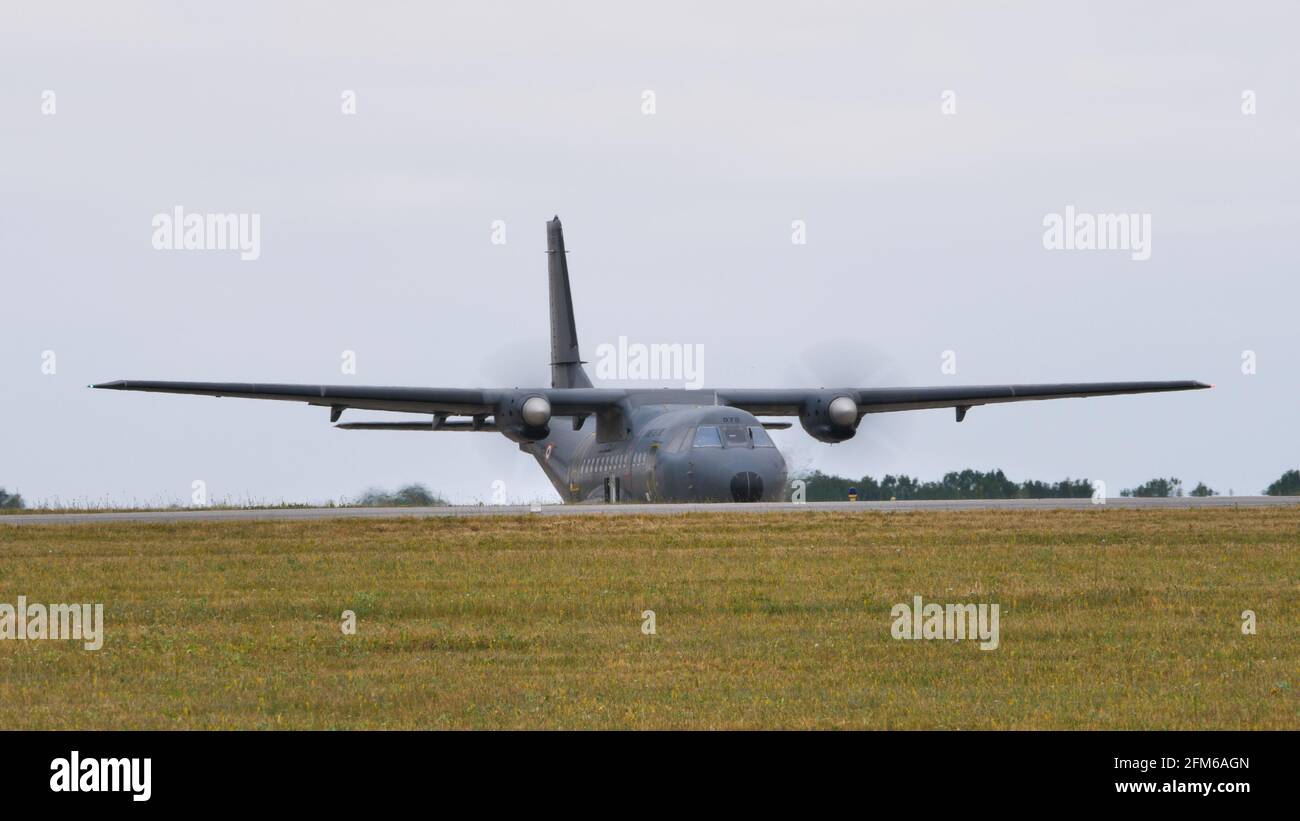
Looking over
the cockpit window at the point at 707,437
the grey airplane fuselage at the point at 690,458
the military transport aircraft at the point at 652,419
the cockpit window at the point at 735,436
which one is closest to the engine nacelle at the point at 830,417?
the military transport aircraft at the point at 652,419

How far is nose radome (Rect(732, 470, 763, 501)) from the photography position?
38.1m

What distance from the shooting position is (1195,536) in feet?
86.3

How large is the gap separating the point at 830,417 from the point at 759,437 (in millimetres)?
5831

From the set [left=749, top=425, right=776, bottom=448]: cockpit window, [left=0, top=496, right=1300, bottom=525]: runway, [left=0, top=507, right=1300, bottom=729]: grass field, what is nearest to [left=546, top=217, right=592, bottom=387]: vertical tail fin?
[left=749, top=425, right=776, bottom=448]: cockpit window

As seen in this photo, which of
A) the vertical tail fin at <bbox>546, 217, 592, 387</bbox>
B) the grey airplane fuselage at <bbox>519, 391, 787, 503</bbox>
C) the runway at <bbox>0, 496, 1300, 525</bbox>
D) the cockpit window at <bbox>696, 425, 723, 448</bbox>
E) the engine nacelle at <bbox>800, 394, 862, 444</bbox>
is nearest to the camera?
the runway at <bbox>0, 496, 1300, 525</bbox>

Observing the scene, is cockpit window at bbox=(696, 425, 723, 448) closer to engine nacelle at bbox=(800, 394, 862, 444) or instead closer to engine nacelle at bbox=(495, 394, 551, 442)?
engine nacelle at bbox=(495, 394, 551, 442)

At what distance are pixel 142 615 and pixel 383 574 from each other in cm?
424

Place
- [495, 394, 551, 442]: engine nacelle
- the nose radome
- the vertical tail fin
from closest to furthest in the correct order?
the nose radome
[495, 394, 551, 442]: engine nacelle
the vertical tail fin

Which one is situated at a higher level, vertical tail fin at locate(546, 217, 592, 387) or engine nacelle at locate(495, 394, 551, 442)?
vertical tail fin at locate(546, 217, 592, 387)

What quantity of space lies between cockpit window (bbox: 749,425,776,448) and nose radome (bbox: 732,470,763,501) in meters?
1.08

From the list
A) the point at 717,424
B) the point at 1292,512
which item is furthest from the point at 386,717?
the point at 717,424

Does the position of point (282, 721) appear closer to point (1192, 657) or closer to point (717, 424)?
point (1192, 657)

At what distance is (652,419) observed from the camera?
4259 centimetres

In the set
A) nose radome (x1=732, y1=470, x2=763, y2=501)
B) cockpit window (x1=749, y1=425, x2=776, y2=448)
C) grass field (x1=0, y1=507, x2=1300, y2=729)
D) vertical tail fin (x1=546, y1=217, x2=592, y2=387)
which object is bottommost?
grass field (x1=0, y1=507, x2=1300, y2=729)
